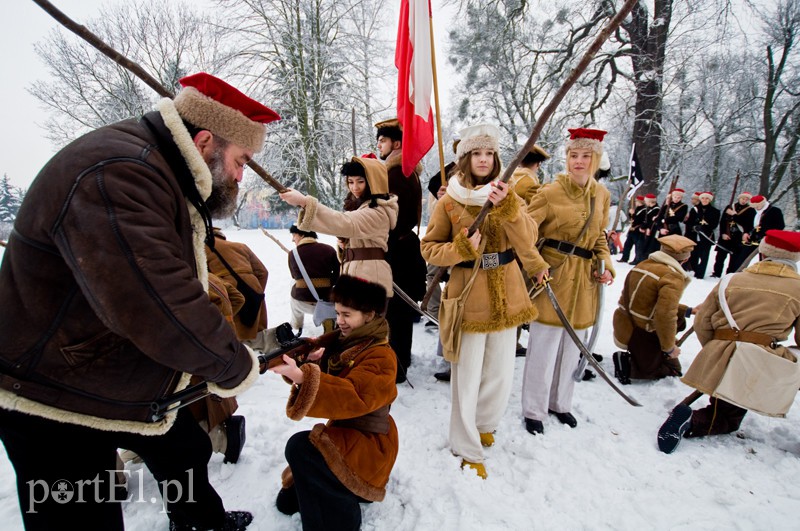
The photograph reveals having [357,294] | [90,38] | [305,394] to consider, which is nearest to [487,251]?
[357,294]

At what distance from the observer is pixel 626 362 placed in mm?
3916

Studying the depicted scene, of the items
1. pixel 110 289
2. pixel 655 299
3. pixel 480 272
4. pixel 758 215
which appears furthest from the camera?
pixel 758 215

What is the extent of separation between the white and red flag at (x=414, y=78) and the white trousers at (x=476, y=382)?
152cm

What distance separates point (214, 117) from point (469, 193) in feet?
5.21

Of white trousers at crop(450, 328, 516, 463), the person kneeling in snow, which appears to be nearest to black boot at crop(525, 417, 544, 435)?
white trousers at crop(450, 328, 516, 463)

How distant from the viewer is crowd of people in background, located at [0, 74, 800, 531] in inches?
42.9

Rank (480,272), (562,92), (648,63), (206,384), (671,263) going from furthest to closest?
(648,63) < (671,263) < (480,272) < (562,92) < (206,384)

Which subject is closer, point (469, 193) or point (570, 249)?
point (469, 193)

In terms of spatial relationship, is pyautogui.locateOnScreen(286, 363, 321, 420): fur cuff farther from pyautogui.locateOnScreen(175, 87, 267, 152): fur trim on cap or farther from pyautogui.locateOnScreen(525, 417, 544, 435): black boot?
pyautogui.locateOnScreen(525, 417, 544, 435): black boot

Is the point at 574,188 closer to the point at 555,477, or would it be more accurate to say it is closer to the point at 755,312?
the point at 755,312

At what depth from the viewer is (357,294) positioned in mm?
1926

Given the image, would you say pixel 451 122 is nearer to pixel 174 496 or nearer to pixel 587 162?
pixel 587 162

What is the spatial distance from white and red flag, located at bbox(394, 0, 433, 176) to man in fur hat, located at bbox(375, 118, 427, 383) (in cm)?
54

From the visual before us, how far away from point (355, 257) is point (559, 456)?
215 cm
